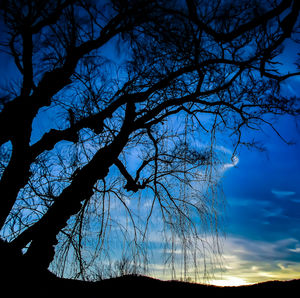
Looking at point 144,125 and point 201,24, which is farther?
point 144,125

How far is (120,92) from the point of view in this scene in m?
3.51

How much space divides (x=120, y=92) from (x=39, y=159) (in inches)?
59.6

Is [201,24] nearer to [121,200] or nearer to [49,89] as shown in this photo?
[49,89]

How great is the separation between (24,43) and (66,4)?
2.14 feet

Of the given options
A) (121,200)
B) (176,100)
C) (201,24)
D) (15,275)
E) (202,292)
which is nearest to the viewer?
(15,275)

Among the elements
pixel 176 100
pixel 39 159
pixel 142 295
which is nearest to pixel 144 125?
pixel 176 100

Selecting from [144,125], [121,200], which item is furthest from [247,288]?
[144,125]

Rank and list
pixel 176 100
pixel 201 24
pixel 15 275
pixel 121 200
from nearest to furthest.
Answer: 1. pixel 15 275
2. pixel 201 24
3. pixel 176 100
4. pixel 121 200

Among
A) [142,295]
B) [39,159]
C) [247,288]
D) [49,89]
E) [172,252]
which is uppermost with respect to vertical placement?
[49,89]

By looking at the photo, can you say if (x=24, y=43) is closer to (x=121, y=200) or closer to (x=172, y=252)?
(x=121, y=200)

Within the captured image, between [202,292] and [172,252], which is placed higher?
[172,252]

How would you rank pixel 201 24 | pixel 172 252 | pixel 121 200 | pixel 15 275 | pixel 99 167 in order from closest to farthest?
pixel 15 275 < pixel 201 24 < pixel 172 252 < pixel 99 167 < pixel 121 200

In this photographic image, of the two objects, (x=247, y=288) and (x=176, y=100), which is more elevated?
(x=176, y=100)

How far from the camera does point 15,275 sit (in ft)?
6.49
